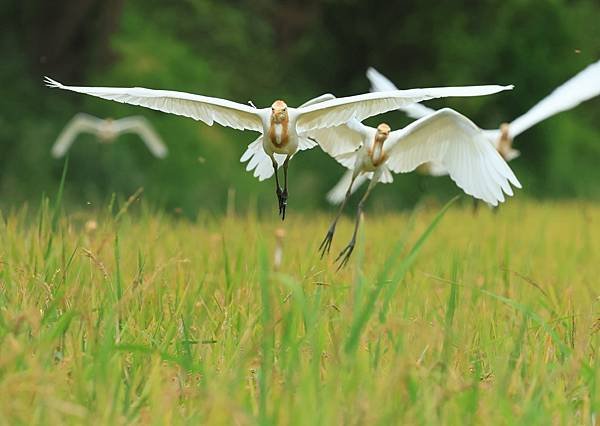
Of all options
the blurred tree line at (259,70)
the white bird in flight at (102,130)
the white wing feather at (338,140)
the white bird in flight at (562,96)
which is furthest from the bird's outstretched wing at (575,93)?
the blurred tree line at (259,70)

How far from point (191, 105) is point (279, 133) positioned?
312 millimetres

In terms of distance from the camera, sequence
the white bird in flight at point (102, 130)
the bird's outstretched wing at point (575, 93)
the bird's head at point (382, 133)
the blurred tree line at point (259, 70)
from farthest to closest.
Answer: the blurred tree line at point (259, 70), the white bird in flight at point (102, 130), the bird's outstretched wing at point (575, 93), the bird's head at point (382, 133)

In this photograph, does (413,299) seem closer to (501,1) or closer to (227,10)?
(227,10)

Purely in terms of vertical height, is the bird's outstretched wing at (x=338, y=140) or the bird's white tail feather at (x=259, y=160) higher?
the bird's outstretched wing at (x=338, y=140)

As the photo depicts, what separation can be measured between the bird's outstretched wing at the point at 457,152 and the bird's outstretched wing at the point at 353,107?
1.17 ft

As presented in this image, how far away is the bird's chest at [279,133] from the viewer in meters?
3.47

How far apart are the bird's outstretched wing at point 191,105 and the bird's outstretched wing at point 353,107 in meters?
0.16

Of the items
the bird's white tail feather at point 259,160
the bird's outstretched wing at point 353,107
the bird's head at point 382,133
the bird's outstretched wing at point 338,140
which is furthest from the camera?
the bird's outstretched wing at point 338,140

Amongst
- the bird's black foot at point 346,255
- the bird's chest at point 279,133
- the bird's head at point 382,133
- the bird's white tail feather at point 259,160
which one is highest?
the bird's head at point 382,133

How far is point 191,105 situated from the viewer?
11.7 ft

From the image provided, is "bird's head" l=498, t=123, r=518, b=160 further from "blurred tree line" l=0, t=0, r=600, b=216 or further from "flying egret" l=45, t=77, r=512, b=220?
"blurred tree line" l=0, t=0, r=600, b=216

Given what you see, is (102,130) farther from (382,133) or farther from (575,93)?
(382,133)

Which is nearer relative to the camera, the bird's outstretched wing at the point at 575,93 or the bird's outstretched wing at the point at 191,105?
the bird's outstretched wing at the point at 191,105

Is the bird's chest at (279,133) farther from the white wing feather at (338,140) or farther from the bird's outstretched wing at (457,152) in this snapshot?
the white wing feather at (338,140)
